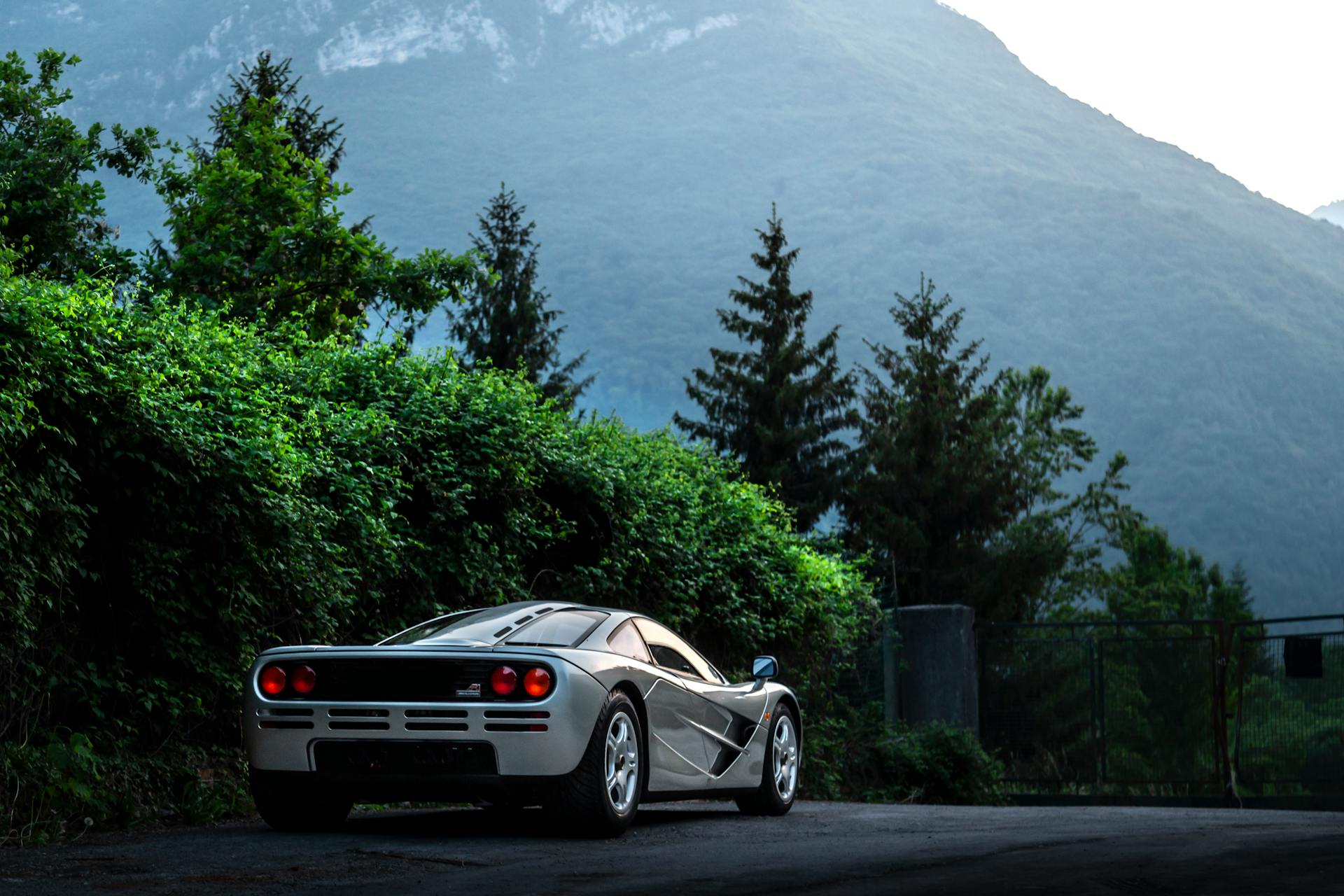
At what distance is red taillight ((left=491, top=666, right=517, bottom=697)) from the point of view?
7.64m

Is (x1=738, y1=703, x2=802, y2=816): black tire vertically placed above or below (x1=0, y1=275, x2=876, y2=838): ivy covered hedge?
below

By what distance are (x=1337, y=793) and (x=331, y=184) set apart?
15951mm

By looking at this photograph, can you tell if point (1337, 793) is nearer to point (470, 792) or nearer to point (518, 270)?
point (470, 792)

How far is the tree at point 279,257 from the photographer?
20906mm

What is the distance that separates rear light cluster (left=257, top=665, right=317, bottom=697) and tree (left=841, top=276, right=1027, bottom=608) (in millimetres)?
33444

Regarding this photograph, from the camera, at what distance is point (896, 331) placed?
147250 millimetres

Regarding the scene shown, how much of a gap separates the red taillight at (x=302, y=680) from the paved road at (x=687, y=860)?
2.42ft

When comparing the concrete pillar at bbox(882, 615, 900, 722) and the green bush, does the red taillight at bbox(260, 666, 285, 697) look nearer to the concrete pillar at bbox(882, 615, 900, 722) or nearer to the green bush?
the green bush

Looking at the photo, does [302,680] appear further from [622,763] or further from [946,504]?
[946,504]

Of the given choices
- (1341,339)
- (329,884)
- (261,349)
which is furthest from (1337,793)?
(1341,339)

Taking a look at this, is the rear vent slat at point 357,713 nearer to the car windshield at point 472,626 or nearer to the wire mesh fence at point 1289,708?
the car windshield at point 472,626

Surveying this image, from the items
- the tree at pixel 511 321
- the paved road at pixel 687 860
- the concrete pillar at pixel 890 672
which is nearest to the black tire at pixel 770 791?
the paved road at pixel 687 860

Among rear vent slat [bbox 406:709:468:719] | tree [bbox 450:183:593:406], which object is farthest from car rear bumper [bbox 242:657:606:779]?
tree [bbox 450:183:593:406]

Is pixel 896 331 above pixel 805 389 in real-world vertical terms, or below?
above
